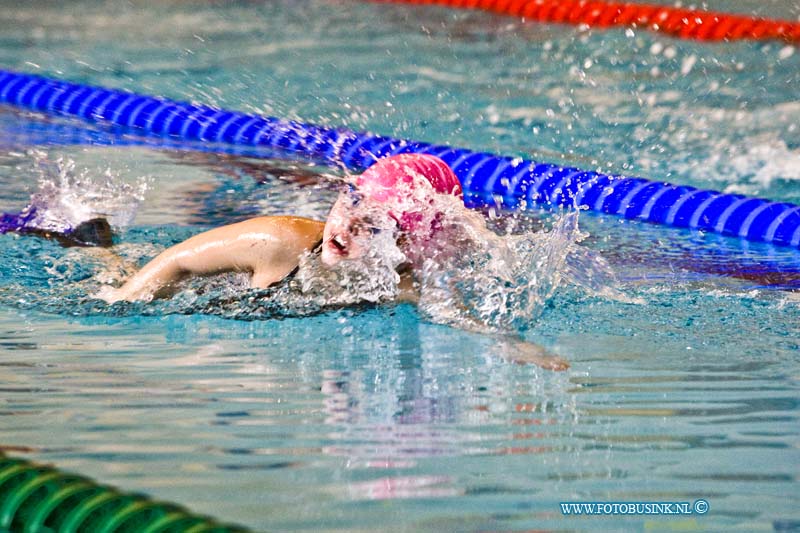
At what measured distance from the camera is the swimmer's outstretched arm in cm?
320

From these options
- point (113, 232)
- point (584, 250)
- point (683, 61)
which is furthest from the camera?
point (683, 61)

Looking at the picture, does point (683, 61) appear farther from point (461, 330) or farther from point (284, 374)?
point (284, 374)

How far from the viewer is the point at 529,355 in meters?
2.91

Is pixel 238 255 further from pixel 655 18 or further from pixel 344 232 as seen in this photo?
pixel 655 18

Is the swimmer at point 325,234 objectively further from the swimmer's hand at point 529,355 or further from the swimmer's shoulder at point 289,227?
the swimmer's hand at point 529,355

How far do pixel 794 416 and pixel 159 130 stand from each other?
165 inches

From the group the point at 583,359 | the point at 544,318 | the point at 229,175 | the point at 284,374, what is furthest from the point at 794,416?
the point at 229,175

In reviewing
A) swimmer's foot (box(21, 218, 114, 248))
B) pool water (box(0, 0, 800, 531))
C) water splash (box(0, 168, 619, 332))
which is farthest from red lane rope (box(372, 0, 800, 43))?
swimmer's foot (box(21, 218, 114, 248))

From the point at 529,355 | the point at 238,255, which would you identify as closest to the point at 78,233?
the point at 238,255

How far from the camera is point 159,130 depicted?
5898 mm

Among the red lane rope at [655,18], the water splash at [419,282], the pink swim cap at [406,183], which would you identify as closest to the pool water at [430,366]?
the water splash at [419,282]

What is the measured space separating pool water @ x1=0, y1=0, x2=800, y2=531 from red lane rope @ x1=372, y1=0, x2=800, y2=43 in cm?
158

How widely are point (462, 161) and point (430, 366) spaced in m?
2.49

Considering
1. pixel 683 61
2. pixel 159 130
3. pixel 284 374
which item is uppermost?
pixel 683 61
